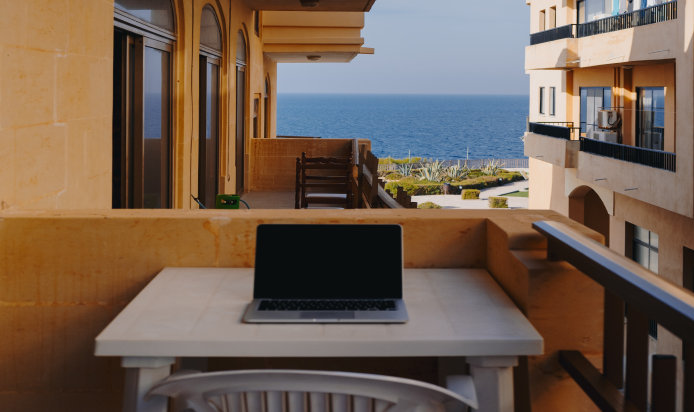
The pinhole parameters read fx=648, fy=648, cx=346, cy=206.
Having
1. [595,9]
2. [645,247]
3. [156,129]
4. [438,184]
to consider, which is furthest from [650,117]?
[438,184]

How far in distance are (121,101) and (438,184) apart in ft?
146

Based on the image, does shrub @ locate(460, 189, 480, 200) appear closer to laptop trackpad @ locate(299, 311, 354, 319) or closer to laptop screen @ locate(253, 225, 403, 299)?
laptop screen @ locate(253, 225, 403, 299)

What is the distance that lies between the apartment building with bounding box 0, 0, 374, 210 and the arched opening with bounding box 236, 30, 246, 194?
0.23 ft

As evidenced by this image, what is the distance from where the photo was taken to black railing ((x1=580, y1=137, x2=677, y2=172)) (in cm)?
1572

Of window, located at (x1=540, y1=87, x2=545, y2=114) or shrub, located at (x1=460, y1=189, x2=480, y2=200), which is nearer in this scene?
window, located at (x1=540, y1=87, x2=545, y2=114)

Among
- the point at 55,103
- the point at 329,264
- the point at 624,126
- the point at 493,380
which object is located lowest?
the point at 493,380

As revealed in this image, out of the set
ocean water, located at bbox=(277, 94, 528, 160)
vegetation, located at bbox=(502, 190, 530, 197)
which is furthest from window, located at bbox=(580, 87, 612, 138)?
ocean water, located at bbox=(277, 94, 528, 160)

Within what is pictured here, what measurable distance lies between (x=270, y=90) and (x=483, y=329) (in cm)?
2056

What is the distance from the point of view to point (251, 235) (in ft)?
10.1

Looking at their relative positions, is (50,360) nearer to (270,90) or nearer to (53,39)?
(53,39)

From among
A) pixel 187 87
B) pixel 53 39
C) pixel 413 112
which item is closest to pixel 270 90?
pixel 187 87

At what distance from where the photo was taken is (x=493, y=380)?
2205mm

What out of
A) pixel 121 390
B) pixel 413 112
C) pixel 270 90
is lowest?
pixel 121 390

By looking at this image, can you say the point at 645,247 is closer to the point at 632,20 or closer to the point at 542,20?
the point at 632,20
